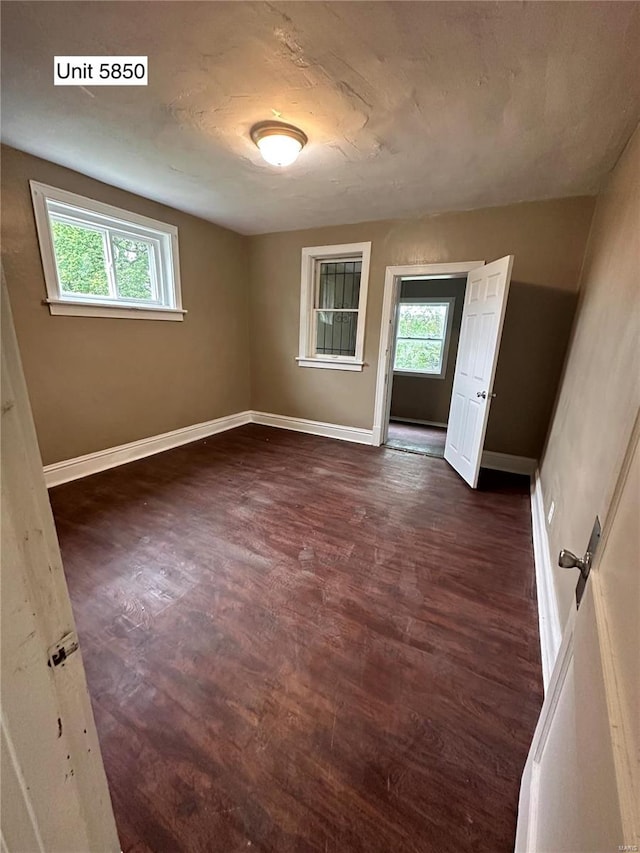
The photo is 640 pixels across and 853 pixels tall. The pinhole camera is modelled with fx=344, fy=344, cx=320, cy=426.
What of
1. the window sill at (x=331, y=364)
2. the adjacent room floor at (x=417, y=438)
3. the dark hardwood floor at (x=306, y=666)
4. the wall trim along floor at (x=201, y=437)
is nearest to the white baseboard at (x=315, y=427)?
the wall trim along floor at (x=201, y=437)

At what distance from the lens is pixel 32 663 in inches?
19.5

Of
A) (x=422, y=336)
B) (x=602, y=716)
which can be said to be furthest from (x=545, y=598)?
(x=422, y=336)

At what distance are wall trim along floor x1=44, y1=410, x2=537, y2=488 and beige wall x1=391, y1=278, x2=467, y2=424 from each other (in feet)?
5.54

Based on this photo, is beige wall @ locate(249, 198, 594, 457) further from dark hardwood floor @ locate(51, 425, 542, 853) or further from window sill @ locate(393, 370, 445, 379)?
window sill @ locate(393, 370, 445, 379)

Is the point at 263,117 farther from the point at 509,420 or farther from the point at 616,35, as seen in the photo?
the point at 509,420

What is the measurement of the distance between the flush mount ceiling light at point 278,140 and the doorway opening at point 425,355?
3269mm

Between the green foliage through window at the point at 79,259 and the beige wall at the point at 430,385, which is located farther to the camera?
the beige wall at the point at 430,385

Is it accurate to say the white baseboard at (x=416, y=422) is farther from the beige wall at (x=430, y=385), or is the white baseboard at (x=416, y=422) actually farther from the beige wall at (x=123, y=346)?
the beige wall at (x=123, y=346)

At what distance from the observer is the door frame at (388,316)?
364cm

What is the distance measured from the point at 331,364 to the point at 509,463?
237 cm

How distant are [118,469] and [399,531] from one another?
278 centimetres

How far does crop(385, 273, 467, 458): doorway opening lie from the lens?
531 cm

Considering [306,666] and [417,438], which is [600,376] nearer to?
[306,666]

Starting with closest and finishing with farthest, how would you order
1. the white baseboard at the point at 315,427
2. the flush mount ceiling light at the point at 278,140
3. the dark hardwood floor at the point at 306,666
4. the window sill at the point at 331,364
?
the dark hardwood floor at the point at 306,666 → the flush mount ceiling light at the point at 278,140 → the window sill at the point at 331,364 → the white baseboard at the point at 315,427
